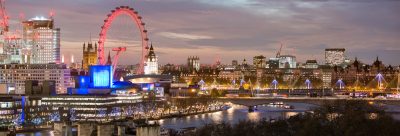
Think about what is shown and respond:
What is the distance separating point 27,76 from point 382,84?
138 feet

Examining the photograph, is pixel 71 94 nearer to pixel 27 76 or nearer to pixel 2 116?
pixel 2 116

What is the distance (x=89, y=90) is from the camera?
53938 millimetres

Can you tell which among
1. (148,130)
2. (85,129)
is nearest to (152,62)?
(85,129)

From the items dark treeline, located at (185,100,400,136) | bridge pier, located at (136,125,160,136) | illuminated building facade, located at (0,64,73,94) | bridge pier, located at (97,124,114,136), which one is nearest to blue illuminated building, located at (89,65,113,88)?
illuminated building facade, located at (0,64,73,94)

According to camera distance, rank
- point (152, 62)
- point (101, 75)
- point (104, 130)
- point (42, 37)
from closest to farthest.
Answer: point (104, 130) < point (101, 75) < point (42, 37) < point (152, 62)

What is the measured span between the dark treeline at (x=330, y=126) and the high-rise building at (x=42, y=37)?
2364 inches

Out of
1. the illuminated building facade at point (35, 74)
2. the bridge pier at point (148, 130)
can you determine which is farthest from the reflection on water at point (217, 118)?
the bridge pier at point (148, 130)

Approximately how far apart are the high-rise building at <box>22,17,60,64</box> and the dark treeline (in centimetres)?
6005

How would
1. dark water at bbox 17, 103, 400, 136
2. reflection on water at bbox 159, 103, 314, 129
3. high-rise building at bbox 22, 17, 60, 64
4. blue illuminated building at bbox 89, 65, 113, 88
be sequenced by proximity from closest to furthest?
dark water at bbox 17, 103, 400, 136, reflection on water at bbox 159, 103, 314, 129, blue illuminated building at bbox 89, 65, 113, 88, high-rise building at bbox 22, 17, 60, 64

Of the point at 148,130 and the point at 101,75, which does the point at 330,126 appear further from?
the point at 101,75

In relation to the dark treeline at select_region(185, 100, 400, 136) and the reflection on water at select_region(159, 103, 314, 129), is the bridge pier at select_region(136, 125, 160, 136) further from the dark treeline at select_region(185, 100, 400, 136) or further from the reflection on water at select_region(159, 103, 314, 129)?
the reflection on water at select_region(159, 103, 314, 129)

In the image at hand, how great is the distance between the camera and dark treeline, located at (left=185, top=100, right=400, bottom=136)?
22141mm

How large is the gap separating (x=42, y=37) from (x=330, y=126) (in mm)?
66891

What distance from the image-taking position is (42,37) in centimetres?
8619
